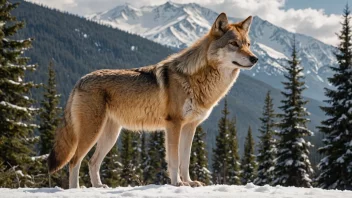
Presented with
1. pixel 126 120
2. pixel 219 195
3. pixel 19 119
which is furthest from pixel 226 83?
pixel 19 119

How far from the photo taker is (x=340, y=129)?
2567cm

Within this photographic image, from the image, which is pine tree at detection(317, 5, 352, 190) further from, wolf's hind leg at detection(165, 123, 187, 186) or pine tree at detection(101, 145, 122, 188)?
pine tree at detection(101, 145, 122, 188)

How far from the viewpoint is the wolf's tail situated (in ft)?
23.7

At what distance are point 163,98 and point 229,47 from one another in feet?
5.30

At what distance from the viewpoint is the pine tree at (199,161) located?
46.2m

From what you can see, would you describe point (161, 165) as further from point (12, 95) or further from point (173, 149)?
point (173, 149)

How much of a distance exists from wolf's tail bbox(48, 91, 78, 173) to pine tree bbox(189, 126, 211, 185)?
126ft

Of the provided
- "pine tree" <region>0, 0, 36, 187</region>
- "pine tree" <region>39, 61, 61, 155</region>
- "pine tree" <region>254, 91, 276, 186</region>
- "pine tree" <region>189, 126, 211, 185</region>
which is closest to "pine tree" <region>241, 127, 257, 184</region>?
"pine tree" <region>189, 126, 211, 185</region>

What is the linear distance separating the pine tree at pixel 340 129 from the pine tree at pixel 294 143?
3.44 m

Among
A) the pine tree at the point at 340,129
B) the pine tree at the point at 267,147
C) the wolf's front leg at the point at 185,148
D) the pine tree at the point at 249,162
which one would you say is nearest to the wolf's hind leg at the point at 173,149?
the wolf's front leg at the point at 185,148

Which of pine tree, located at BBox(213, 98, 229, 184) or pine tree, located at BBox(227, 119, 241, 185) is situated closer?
pine tree, located at BBox(213, 98, 229, 184)

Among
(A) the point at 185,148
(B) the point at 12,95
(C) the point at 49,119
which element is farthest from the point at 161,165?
(A) the point at 185,148

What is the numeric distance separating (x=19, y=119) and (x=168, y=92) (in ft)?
39.7

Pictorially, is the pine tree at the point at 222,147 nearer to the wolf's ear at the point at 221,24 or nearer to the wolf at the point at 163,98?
the wolf at the point at 163,98
